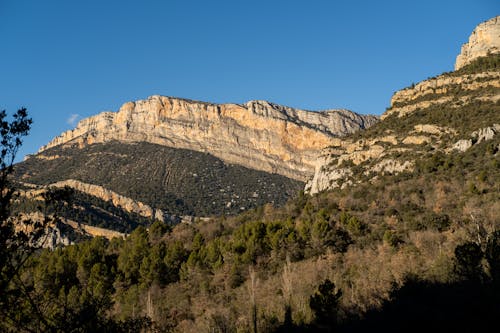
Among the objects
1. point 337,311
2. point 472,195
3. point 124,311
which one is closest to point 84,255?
point 124,311

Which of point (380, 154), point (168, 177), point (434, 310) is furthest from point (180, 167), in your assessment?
point (434, 310)

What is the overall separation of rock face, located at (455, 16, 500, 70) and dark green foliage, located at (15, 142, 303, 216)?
2641 inches

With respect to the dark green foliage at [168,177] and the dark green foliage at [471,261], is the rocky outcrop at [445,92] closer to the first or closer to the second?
the dark green foliage at [471,261]

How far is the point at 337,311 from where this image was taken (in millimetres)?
27766

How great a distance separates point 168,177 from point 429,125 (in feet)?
329

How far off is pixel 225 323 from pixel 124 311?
11508mm

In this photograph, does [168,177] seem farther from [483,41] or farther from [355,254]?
[355,254]

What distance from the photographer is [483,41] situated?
8169 centimetres

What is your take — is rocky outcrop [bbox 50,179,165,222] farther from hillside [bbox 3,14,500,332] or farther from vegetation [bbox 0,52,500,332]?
vegetation [bbox 0,52,500,332]

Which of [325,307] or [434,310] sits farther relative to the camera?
[325,307]

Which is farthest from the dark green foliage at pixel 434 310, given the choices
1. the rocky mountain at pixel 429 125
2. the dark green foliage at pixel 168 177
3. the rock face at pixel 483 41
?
the dark green foliage at pixel 168 177

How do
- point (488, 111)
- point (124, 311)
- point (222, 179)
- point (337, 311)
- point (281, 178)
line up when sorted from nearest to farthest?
point (337, 311)
point (124, 311)
point (488, 111)
point (222, 179)
point (281, 178)

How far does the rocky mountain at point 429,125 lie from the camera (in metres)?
55.9

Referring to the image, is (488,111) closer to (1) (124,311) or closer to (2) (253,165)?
(1) (124,311)
